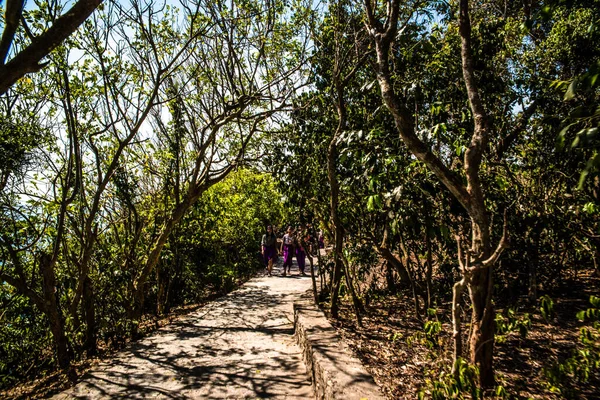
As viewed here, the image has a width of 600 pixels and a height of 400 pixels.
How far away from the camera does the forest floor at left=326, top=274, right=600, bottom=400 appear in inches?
112

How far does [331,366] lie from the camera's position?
320 cm

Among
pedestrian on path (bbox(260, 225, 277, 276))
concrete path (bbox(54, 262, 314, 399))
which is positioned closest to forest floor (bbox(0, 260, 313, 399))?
concrete path (bbox(54, 262, 314, 399))

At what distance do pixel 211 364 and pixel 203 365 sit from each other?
0.10 meters

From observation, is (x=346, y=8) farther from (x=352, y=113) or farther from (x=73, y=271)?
(x=73, y=271)

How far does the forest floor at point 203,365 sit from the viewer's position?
367 centimetres

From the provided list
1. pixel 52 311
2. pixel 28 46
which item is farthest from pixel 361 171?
pixel 52 311

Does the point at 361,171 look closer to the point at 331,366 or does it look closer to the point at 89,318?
the point at 331,366

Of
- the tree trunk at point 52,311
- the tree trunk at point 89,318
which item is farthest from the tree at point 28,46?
the tree trunk at point 89,318

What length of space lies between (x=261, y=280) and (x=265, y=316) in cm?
411

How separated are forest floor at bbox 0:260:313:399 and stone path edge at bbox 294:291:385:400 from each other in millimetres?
311

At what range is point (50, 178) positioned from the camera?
635cm

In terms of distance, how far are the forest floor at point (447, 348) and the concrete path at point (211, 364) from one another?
0.86m

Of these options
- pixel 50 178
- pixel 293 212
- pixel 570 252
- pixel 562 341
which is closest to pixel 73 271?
pixel 50 178

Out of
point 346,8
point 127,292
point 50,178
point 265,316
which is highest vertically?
point 346,8
